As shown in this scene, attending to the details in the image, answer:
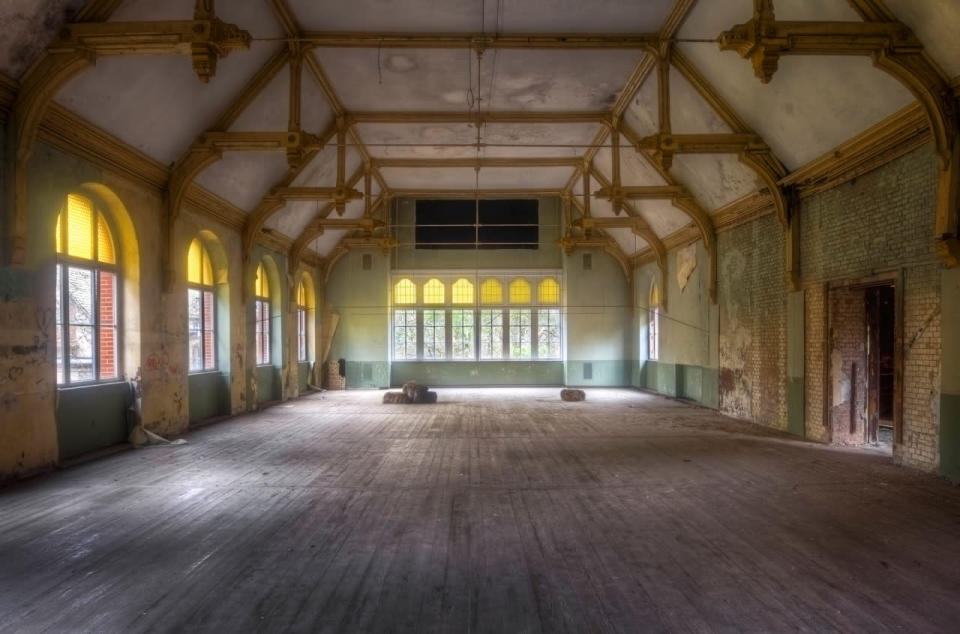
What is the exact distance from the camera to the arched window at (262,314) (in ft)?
42.4

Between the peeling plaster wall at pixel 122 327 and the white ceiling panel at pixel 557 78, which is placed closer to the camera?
the peeling plaster wall at pixel 122 327

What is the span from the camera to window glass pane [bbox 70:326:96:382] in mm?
7238

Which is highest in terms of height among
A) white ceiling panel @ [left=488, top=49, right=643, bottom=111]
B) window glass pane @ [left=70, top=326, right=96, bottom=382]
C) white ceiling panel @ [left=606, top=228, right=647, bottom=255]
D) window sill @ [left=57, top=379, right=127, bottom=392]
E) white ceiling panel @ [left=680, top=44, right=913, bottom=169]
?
white ceiling panel @ [left=488, top=49, right=643, bottom=111]

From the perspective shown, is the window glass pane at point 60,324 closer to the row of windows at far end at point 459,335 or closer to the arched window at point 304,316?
the arched window at point 304,316

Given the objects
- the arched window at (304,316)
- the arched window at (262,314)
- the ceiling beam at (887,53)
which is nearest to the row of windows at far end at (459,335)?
the arched window at (304,316)

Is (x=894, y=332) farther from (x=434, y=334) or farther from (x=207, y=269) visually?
(x=434, y=334)

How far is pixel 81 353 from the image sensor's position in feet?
24.3

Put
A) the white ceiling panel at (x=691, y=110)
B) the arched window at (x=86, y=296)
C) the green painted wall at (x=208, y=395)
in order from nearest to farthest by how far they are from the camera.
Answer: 1. the arched window at (x=86, y=296)
2. the white ceiling panel at (x=691, y=110)
3. the green painted wall at (x=208, y=395)

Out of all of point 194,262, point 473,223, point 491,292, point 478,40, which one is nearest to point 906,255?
point 478,40

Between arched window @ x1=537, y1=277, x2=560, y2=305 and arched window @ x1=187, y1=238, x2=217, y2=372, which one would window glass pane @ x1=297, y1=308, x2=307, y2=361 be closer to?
arched window @ x1=187, y1=238, x2=217, y2=372

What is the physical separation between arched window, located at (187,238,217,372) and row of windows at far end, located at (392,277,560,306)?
298 inches

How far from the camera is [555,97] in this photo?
11.1 meters

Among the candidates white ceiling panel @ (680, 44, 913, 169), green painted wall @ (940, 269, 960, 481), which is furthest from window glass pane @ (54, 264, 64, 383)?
green painted wall @ (940, 269, 960, 481)

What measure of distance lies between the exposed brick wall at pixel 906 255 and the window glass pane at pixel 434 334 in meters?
11.3
